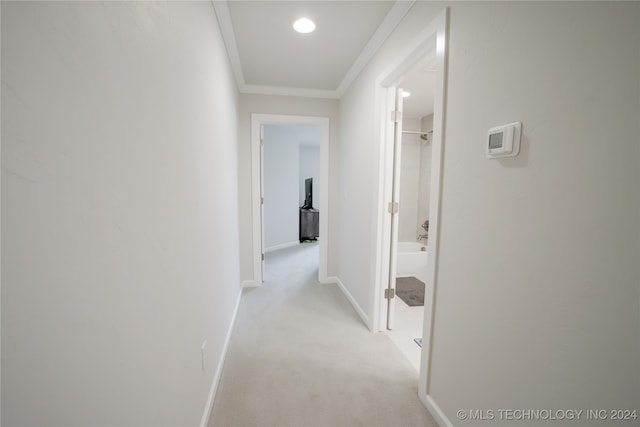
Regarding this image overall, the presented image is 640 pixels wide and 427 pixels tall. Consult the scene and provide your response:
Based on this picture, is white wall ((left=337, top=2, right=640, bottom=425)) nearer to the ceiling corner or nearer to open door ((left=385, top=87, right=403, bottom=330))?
open door ((left=385, top=87, right=403, bottom=330))

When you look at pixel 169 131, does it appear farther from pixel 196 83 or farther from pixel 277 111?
pixel 277 111

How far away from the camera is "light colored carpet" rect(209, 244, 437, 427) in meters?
1.46

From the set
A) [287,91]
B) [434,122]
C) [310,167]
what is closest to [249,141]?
[287,91]

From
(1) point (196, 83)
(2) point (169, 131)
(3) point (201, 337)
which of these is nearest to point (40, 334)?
(2) point (169, 131)

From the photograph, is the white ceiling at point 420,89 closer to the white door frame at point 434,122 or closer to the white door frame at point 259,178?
the white door frame at point 434,122

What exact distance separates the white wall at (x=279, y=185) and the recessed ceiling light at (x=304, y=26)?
3.10m

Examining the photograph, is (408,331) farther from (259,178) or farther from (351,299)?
(259,178)

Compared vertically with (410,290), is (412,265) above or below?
above

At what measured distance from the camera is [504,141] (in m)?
0.95

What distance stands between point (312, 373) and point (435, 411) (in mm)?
762

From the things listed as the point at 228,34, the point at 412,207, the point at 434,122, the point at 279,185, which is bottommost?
the point at 412,207

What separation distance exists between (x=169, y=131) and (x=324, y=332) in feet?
6.52

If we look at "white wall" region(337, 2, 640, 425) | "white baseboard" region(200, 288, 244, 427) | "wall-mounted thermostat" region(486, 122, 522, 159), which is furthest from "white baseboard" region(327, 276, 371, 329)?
"wall-mounted thermostat" region(486, 122, 522, 159)

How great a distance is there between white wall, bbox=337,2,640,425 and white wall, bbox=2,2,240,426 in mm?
1192
